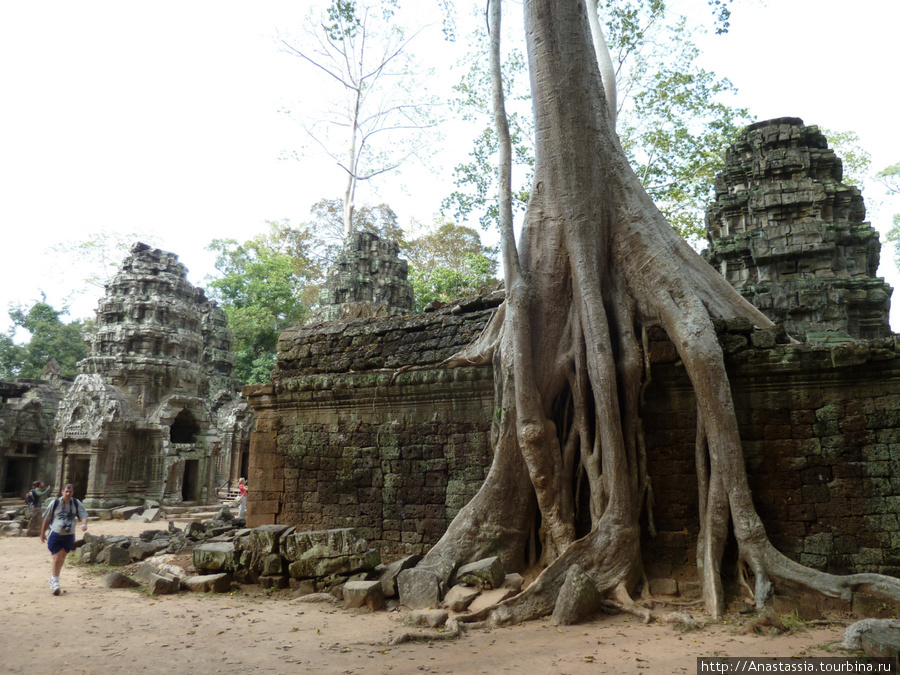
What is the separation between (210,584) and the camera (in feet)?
17.7

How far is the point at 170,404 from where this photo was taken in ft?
50.1

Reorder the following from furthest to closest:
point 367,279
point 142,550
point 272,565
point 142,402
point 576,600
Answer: point 367,279 < point 142,402 < point 142,550 < point 272,565 < point 576,600

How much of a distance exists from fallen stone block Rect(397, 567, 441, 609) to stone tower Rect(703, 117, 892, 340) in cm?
667

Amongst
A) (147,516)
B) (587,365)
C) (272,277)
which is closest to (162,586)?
(587,365)

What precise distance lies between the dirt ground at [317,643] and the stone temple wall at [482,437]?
100 cm

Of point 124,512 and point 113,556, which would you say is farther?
point 124,512

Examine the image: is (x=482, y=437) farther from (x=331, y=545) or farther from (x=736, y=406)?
(x=736, y=406)

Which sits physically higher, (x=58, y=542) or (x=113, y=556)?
(x=58, y=542)

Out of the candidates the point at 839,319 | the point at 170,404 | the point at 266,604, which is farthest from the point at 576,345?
the point at 170,404

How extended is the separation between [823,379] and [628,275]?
1.69 m

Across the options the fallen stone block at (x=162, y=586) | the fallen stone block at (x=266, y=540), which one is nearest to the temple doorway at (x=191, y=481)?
the fallen stone block at (x=162, y=586)

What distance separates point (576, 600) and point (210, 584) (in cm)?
321

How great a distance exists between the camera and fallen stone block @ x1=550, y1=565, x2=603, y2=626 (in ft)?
13.3

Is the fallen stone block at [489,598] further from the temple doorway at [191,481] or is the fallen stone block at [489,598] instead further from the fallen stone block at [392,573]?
the temple doorway at [191,481]
